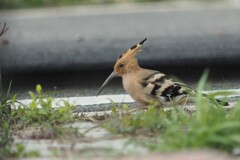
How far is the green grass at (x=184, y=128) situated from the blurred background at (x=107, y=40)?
2026 mm

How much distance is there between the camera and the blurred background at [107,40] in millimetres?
7863

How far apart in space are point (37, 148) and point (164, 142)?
80 cm

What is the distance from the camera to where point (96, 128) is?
16.6ft

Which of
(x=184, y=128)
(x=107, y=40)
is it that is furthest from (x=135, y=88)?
(x=107, y=40)

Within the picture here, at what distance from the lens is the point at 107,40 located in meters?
10.8

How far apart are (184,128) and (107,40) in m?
6.14

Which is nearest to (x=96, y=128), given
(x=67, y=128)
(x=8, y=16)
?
(x=67, y=128)

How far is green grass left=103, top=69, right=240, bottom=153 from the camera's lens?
418cm

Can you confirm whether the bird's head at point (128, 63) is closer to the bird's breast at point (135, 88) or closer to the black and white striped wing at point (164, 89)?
the bird's breast at point (135, 88)

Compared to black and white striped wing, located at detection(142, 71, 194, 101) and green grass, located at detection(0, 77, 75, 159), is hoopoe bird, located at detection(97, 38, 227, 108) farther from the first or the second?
green grass, located at detection(0, 77, 75, 159)

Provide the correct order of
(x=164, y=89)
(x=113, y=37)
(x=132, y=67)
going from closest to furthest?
1. (x=164, y=89)
2. (x=132, y=67)
3. (x=113, y=37)

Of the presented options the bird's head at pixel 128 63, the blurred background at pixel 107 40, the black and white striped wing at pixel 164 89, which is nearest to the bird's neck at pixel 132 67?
the bird's head at pixel 128 63

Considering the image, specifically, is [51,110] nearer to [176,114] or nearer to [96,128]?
[96,128]

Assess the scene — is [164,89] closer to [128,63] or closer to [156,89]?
[156,89]
